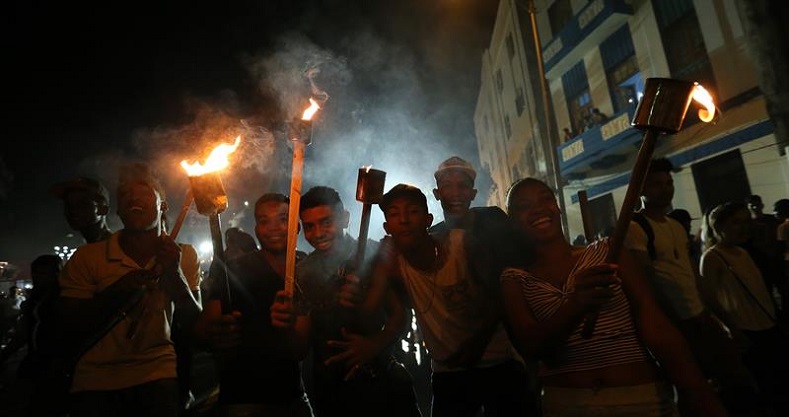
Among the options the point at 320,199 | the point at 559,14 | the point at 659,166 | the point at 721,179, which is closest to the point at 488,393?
the point at 320,199

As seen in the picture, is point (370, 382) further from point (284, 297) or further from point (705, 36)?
point (705, 36)

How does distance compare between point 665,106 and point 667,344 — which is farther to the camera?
point 667,344

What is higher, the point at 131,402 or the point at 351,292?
the point at 351,292

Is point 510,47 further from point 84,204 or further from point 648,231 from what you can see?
point 84,204

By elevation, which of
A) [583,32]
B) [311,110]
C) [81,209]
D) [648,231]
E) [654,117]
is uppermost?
[583,32]

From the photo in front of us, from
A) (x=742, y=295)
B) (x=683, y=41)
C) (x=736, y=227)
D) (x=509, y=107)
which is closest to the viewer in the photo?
(x=742, y=295)

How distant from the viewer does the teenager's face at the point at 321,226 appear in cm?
324

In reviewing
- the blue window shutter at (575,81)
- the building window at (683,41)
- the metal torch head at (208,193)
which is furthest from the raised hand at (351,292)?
the blue window shutter at (575,81)

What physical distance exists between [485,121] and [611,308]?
3996cm

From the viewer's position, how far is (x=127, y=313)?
298 cm

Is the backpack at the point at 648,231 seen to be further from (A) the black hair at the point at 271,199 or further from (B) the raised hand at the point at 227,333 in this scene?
(B) the raised hand at the point at 227,333

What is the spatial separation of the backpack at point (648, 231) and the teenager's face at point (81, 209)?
5.44 metres

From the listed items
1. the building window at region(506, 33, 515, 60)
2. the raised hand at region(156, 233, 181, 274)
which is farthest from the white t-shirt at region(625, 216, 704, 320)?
the building window at region(506, 33, 515, 60)

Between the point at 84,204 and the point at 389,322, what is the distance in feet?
11.3
